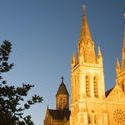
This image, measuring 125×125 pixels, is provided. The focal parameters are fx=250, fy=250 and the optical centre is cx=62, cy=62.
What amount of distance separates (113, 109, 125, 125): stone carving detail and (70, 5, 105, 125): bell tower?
313 centimetres

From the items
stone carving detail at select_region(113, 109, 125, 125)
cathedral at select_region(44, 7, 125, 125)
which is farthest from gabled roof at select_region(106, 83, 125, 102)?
stone carving detail at select_region(113, 109, 125, 125)

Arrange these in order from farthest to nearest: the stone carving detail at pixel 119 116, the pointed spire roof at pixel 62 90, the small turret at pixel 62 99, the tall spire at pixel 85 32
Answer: the pointed spire roof at pixel 62 90 → the small turret at pixel 62 99 → the tall spire at pixel 85 32 → the stone carving detail at pixel 119 116

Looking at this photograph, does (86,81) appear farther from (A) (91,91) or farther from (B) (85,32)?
(B) (85,32)

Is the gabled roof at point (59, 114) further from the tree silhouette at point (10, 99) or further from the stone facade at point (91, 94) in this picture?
the tree silhouette at point (10, 99)

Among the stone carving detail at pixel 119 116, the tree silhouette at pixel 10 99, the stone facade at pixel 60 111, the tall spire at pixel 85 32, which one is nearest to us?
the tree silhouette at pixel 10 99

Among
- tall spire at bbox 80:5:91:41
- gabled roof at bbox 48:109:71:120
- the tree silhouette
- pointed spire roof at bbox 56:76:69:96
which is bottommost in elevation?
the tree silhouette

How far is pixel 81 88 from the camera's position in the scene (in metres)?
40.7

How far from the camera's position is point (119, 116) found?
4072cm

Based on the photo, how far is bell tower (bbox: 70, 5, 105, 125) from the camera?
39.3 meters

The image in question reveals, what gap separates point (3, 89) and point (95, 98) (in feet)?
92.4

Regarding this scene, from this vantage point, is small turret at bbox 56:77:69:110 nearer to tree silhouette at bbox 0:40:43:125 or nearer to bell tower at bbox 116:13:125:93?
bell tower at bbox 116:13:125:93

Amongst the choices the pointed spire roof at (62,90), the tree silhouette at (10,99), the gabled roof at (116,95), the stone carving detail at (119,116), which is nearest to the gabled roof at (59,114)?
the pointed spire roof at (62,90)

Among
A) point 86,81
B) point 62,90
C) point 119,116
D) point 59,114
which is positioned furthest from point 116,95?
point 62,90

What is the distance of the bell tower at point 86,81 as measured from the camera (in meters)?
39.3
